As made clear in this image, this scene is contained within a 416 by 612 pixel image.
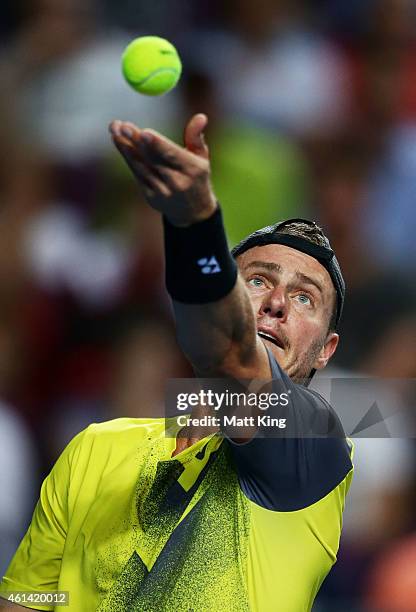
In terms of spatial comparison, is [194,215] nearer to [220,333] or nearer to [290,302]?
[220,333]

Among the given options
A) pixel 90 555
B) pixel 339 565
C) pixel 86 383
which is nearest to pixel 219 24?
pixel 86 383

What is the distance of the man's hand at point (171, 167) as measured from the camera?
1754 millimetres

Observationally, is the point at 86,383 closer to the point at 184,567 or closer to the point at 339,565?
the point at 339,565

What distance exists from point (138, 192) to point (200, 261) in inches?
127

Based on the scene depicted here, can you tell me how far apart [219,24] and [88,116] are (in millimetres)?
1116

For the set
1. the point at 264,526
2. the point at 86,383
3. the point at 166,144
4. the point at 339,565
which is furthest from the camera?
the point at 86,383

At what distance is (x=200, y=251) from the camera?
6.34 feet

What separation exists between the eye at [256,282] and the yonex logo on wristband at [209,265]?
84 cm

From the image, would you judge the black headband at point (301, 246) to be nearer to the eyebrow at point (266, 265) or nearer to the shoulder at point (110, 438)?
the eyebrow at point (266, 265)

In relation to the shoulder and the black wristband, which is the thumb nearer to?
the black wristband

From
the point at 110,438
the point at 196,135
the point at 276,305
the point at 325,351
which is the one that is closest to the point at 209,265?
the point at 196,135

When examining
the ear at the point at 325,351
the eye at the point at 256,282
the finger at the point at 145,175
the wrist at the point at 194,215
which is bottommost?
the ear at the point at 325,351

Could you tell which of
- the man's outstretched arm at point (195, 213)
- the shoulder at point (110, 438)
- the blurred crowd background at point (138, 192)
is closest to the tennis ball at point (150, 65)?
the man's outstretched arm at point (195, 213)

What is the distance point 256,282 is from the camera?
9.16 feet
